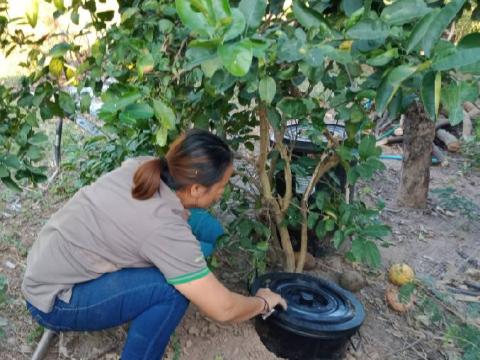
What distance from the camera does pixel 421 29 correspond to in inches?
41.6

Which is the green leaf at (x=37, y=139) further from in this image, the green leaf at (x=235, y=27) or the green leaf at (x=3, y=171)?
the green leaf at (x=235, y=27)

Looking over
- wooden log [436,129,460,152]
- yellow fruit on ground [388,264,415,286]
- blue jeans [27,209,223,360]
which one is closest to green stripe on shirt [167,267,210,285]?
blue jeans [27,209,223,360]

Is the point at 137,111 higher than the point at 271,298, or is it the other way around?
the point at 137,111

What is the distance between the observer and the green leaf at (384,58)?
3.69 feet

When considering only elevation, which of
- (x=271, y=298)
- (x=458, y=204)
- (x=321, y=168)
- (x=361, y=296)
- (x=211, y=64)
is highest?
(x=211, y=64)

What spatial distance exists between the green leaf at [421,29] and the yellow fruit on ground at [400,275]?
2064 millimetres

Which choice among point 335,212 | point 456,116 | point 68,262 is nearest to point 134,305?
point 68,262

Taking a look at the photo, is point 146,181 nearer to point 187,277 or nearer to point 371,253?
point 187,277

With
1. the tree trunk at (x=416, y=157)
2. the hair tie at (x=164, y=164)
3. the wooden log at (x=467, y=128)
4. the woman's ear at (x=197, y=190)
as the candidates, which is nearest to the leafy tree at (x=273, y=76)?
the hair tie at (x=164, y=164)

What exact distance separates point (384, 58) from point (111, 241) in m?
1.04

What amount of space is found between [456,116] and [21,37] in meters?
1.41

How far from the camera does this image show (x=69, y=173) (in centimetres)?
377

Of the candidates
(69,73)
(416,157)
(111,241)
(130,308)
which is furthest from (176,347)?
(416,157)

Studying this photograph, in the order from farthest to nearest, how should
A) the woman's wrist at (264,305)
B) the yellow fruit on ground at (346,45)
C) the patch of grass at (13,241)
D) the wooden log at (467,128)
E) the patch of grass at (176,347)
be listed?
the wooden log at (467,128), the patch of grass at (13,241), the patch of grass at (176,347), the woman's wrist at (264,305), the yellow fruit on ground at (346,45)
